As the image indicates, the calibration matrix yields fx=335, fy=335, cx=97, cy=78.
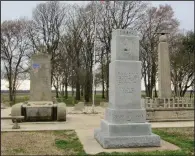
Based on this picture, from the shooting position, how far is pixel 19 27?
41.1m

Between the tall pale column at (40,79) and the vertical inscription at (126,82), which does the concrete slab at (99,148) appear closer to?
the vertical inscription at (126,82)

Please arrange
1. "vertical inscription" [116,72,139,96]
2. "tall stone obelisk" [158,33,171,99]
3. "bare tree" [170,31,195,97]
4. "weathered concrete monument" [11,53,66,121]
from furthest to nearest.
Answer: "bare tree" [170,31,195,97] → "tall stone obelisk" [158,33,171,99] → "weathered concrete monument" [11,53,66,121] → "vertical inscription" [116,72,139,96]

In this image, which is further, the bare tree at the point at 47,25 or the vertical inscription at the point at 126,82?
the bare tree at the point at 47,25

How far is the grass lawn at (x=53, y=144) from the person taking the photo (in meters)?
8.40

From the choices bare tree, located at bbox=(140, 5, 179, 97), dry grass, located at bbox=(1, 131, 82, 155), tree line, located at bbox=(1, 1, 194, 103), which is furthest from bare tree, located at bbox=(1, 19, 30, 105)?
dry grass, located at bbox=(1, 131, 82, 155)

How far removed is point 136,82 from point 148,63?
2832 cm

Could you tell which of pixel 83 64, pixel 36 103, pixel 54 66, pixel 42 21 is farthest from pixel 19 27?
pixel 36 103

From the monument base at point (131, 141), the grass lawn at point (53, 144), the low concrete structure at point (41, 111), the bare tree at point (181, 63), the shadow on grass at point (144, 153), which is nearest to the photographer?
the shadow on grass at point (144, 153)

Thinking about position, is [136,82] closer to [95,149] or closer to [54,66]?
[95,149]

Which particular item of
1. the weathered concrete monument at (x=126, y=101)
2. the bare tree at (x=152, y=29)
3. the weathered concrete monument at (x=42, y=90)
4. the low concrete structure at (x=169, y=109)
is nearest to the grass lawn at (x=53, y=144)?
the weathered concrete monument at (x=126, y=101)

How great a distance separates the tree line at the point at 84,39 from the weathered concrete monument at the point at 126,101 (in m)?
26.0

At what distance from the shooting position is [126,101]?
9.78 meters

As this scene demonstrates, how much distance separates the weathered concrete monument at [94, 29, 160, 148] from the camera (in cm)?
941

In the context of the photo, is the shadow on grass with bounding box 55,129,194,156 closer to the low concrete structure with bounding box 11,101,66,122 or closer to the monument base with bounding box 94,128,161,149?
the monument base with bounding box 94,128,161,149
